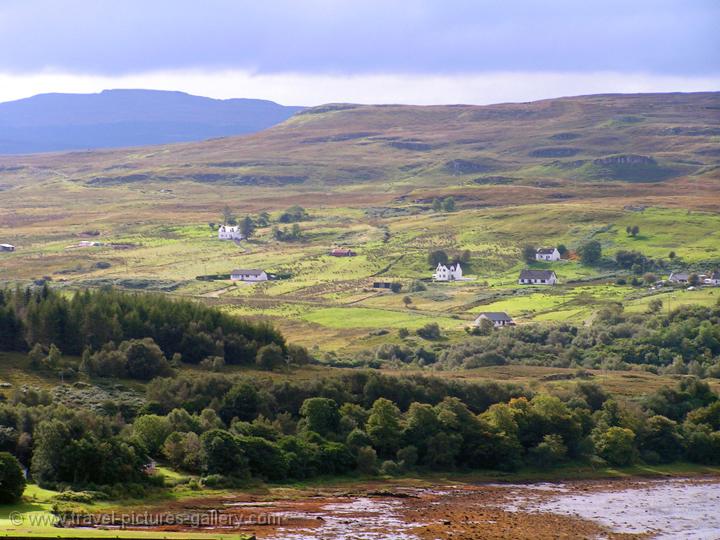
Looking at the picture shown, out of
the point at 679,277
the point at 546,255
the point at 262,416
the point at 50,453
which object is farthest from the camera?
the point at 546,255

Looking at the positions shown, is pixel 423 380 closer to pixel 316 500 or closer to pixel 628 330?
pixel 316 500

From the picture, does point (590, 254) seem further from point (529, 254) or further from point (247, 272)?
point (247, 272)

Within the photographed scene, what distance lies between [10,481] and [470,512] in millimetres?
21444

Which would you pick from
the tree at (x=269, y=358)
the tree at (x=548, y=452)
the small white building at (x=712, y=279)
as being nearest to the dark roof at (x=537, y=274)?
the small white building at (x=712, y=279)

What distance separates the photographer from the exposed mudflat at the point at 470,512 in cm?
5156

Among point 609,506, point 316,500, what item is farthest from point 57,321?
point 609,506

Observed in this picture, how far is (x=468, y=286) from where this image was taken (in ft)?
463

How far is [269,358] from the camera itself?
86.3m

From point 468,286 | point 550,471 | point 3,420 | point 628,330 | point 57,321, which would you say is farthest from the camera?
point 468,286

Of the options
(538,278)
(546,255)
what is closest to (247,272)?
(538,278)

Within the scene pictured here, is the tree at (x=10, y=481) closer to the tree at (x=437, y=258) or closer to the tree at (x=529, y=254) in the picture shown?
the tree at (x=437, y=258)

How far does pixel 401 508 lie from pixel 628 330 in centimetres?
5413

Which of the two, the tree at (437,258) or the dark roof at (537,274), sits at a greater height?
the tree at (437,258)

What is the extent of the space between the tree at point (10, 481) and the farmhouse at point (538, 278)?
9639 cm
